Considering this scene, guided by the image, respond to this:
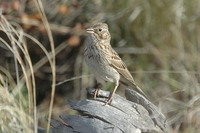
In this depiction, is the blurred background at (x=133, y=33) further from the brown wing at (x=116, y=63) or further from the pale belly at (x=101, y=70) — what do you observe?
the pale belly at (x=101, y=70)

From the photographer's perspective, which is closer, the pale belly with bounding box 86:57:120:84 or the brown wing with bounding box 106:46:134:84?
the pale belly with bounding box 86:57:120:84

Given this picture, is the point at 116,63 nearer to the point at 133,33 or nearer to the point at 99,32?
the point at 99,32

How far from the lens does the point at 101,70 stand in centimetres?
379

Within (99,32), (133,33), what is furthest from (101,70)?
(133,33)

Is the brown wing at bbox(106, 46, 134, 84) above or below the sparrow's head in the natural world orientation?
below

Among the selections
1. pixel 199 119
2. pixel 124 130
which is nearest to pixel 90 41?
pixel 124 130

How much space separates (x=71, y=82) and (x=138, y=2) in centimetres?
165

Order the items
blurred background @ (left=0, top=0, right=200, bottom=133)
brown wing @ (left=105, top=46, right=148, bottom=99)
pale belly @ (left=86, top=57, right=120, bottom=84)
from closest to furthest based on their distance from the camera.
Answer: pale belly @ (left=86, top=57, right=120, bottom=84)
brown wing @ (left=105, top=46, right=148, bottom=99)
blurred background @ (left=0, top=0, right=200, bottom=133)

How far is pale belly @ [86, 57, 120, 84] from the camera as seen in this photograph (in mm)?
3754

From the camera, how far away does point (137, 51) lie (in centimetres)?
580

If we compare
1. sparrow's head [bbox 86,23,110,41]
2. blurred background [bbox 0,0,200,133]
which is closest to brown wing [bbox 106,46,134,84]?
sparrow's head [bbox 86,23,110,41]

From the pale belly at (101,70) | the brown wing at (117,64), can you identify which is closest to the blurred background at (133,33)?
the brown wing at (117,64)

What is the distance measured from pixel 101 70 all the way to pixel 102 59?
0.38 ft

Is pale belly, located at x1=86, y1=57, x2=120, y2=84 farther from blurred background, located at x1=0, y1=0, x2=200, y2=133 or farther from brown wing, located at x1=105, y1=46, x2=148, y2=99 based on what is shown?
blurred background, located at x1=0, y1=0, x2=200, y2=133
